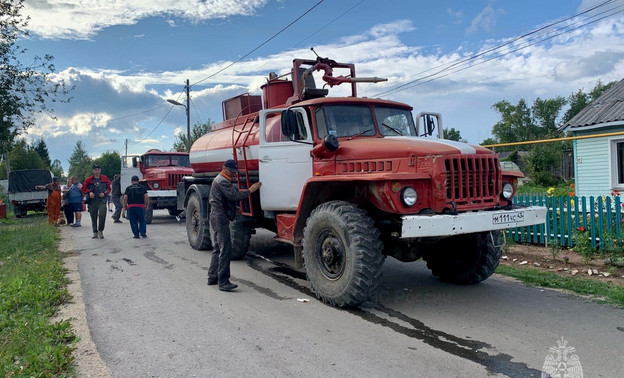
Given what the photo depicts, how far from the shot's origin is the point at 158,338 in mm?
4559

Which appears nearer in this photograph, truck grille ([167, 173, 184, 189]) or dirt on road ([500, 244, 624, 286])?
dirt on road ([500, 244, 624, 286])

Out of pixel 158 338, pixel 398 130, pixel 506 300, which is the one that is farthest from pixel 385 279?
pixel 158 338

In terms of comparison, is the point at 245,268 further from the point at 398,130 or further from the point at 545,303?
the point at 545,303

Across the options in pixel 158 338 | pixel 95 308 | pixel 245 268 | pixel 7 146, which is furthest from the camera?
pixel 7 146

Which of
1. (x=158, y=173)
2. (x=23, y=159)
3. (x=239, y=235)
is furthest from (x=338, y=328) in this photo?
(x=23, y=159)

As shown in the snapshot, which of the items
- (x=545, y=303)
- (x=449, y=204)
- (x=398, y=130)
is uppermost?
(x=398, y=130)

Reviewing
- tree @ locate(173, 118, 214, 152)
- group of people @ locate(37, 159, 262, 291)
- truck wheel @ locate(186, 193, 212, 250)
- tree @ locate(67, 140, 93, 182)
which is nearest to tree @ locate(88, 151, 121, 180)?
tree @ locate(67, 140, 93, 182)

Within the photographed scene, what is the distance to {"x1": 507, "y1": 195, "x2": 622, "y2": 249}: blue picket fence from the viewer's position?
823 centimetres

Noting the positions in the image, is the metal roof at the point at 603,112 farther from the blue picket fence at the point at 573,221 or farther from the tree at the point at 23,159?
the tree at the point at 23,159

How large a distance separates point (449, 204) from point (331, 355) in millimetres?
2183

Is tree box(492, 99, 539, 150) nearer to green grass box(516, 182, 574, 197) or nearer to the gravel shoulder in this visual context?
green grass box(516, 182, 574, 197)

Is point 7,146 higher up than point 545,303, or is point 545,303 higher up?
point 7,146

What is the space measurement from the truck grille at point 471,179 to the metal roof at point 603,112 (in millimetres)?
10196

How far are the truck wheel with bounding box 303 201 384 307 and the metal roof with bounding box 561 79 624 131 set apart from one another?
456 inches
